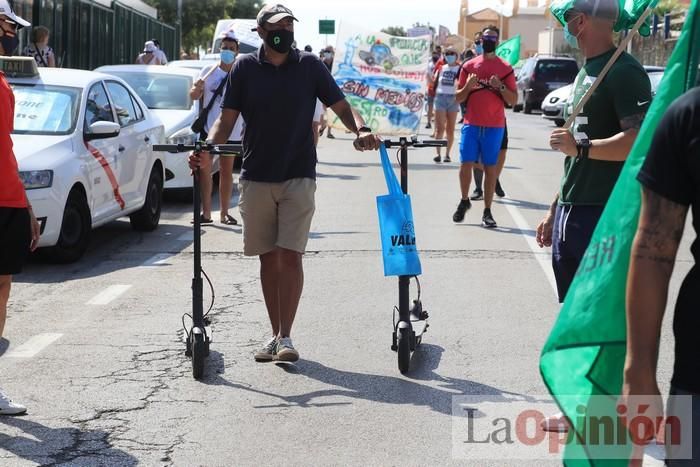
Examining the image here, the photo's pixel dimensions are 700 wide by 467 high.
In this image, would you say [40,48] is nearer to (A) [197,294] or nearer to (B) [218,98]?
(B) [218,98]

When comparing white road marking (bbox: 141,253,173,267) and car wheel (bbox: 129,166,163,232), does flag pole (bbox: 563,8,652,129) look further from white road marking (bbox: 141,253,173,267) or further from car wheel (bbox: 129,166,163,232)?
car wheel (bbox: 129,166,163,232)

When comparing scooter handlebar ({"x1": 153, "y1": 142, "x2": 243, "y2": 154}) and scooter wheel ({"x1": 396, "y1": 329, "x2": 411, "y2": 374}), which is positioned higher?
scooter handlebar ({"x1": 153, "y1": 142, "x2": 243, "y2": 154})

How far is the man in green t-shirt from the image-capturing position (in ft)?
16.9

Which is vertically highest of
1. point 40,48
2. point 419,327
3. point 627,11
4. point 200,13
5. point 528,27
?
point 528,27

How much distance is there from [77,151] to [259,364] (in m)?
4.18

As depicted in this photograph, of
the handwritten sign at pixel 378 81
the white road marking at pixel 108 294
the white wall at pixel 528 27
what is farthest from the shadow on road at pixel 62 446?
the white wall at pixel 528 27

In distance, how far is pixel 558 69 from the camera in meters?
39.2

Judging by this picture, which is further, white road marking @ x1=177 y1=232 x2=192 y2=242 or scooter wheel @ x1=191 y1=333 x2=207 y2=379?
white road marking @ x1=177 y1=232 x2=192 y2=242

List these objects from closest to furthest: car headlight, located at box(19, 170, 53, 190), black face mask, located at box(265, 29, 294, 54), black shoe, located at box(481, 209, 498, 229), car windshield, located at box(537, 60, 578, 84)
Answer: black face mask, located at box(265, 29, 294, 54) → car headlight, located at box(19, 170, 53, 190) → black shoe, located at box(481, 209, 498, 229) → car windshield, located at box(537, 60, 578, 84)

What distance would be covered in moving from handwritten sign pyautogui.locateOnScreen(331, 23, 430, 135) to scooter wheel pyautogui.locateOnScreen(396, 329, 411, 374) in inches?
642

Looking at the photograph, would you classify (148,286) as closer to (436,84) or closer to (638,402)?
(638,402)

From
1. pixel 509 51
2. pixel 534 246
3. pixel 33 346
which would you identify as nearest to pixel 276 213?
pixel 33 346

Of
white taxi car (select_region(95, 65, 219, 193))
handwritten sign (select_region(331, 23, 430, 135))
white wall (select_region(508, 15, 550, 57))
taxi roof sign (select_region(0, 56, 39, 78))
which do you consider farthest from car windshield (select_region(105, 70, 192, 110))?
white wall (select_region(508, 15, 550, 57))

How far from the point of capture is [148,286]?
9539mm
